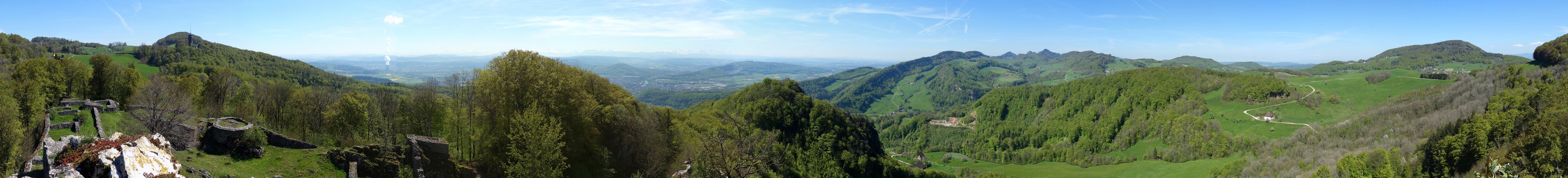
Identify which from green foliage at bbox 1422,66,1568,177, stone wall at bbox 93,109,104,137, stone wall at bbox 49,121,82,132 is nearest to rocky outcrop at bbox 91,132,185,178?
stone wall at bbox 93,109,104,137

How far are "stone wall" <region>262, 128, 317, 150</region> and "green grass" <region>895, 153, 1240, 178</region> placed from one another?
223 ft

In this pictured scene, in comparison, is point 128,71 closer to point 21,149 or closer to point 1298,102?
point 21,149

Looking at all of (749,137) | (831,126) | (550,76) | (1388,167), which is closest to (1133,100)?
(1388,167)

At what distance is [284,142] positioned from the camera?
18.3 m

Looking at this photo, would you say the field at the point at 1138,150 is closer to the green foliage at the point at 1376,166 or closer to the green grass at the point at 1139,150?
the green grass at the point at 1139,150

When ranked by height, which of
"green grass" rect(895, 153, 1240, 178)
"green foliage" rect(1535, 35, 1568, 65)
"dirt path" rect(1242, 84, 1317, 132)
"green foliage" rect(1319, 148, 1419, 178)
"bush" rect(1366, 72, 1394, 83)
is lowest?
"green grass" rect(895, 153, 1240, 178)

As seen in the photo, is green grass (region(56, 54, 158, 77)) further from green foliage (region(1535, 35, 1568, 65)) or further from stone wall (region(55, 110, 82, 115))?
green foliage (region(1535, 35, 1568, 65))

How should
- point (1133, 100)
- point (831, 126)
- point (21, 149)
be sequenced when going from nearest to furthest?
1. point (21, 149)
2. point (831, 126)
3. point (1133, 100)

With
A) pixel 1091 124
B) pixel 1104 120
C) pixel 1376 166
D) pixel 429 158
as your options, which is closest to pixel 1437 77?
pixel 1104 120

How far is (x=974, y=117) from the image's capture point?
14250 centimetres

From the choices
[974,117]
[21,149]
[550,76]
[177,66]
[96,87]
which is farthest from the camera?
[974,117]

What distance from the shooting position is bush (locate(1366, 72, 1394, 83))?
69.7 metres

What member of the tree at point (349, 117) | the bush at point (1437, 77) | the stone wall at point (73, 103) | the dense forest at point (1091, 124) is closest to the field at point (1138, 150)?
the dense forest at point (1091, 124)

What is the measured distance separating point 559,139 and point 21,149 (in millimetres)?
15784
